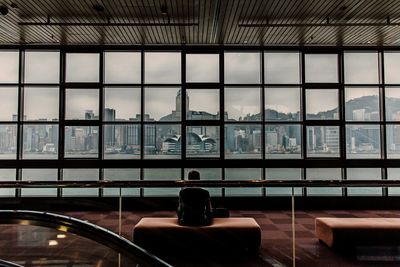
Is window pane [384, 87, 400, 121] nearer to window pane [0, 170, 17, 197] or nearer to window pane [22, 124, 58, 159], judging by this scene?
window pane [22, 124, 58, 159]

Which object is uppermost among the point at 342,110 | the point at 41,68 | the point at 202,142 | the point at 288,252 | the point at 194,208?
the point at 41,68

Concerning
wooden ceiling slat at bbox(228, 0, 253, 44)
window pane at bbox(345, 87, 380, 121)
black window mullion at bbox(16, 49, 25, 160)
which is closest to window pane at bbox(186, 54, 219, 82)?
wooden ceiling slat at bbox(228, 0, 253, 44)

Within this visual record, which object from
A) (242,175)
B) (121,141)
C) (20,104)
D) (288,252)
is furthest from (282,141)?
(20,104)

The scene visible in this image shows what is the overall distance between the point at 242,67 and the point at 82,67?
420 cm

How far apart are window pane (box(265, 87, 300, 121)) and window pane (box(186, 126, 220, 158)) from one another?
150 cm

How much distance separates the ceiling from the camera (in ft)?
18.2

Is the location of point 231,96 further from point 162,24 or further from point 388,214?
point 388,214

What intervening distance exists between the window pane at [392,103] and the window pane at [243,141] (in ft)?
11.3

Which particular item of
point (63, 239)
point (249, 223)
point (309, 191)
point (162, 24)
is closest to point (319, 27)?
point (162, 24)

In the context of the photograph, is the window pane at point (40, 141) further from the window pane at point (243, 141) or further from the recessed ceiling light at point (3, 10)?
the window pane at point (243, 141)

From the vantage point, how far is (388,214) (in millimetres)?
7477

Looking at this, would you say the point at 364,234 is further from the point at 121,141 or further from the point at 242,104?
the point at 121,141

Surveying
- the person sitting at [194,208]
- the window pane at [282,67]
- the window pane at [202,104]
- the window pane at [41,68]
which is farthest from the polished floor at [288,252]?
the window pane at [41,68]

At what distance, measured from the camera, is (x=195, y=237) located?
4141mm
